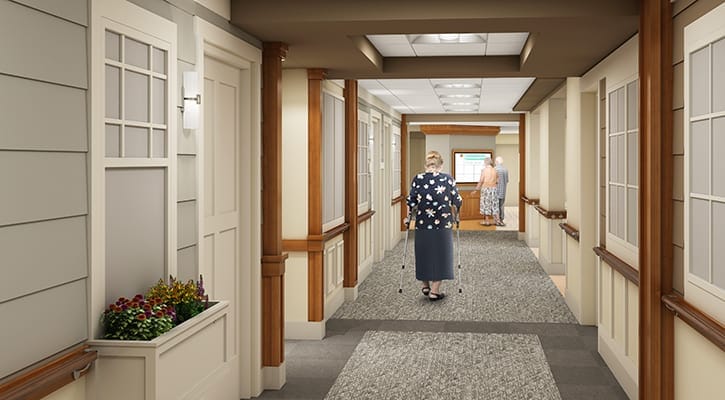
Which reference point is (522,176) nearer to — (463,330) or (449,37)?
(463,330)

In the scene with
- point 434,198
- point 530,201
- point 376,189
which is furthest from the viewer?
point 530,201

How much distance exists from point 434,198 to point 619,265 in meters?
2.73

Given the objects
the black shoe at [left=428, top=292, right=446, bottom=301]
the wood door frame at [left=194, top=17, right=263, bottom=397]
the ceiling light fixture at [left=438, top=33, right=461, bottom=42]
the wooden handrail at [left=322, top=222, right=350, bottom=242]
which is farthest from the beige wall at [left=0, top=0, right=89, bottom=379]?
the black shoe at [left=428, top=292, right=446, bottom=301]

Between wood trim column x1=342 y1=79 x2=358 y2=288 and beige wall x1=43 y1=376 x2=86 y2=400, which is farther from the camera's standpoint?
wood trim column x1=342 y1=79 x2=358 y2=288

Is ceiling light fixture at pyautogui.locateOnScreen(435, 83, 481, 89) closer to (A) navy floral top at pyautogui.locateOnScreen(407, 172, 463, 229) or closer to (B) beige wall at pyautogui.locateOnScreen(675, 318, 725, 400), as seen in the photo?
(A) navy floral top at pyautogui.locateOnScreen(407, 172, 463, 229)

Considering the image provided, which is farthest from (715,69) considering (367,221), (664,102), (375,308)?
(367,221)

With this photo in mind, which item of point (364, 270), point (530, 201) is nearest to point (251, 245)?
point (364, 270)

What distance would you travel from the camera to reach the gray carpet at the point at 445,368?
443cm

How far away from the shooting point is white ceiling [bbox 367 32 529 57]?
5.34m

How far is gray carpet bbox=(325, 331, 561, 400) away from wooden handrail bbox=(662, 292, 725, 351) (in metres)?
1.42

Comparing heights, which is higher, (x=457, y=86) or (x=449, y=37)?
(x=457, y=86)

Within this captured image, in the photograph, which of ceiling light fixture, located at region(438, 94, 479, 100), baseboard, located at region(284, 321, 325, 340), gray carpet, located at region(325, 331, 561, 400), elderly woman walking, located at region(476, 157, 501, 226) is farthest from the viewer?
elderly woman walking, located at region(476, 157, 501, 226)

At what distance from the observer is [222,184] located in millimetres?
4066

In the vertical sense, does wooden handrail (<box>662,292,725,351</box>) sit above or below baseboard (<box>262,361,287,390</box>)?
above
